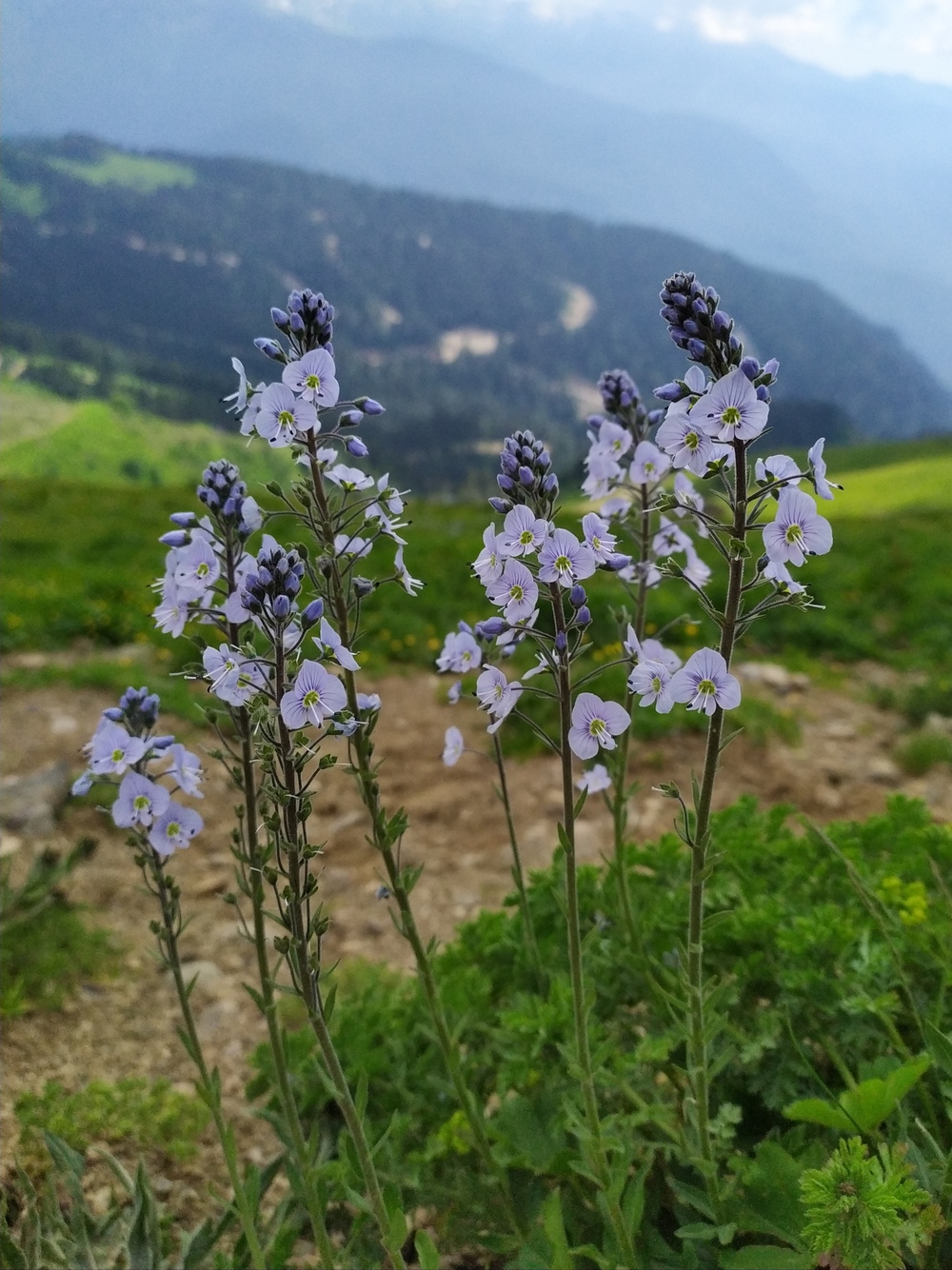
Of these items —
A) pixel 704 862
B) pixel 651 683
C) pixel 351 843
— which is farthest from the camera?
pixel 351 843

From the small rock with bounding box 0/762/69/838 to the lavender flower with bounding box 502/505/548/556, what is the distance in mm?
6707

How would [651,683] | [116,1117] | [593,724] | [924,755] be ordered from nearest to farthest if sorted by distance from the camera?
[651,683], [593,724], [116,1117], [924,755]

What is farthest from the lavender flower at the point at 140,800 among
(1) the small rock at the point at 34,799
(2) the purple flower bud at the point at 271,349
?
(1) the small rock at the point at 34,799

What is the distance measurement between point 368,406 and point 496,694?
1110 mm

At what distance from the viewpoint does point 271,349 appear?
9.11ft

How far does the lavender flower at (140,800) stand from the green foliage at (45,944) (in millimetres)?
2535

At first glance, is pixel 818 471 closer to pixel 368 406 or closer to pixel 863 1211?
pixel 368 406

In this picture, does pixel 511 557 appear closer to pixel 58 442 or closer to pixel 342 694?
pixel 342 694

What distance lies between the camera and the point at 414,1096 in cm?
392

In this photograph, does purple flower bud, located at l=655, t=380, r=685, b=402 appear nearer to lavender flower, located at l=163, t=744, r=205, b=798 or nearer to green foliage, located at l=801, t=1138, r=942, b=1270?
lavender flower, located at l=163, t=744, r=205, b=798

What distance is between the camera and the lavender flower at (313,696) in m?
2.45

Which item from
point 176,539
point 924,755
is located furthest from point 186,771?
point 924,755


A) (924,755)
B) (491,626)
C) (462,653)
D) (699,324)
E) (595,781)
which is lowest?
(924,755)

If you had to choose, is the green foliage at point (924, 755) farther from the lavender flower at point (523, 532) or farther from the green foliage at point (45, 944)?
the green foliage at point (45, 944)
